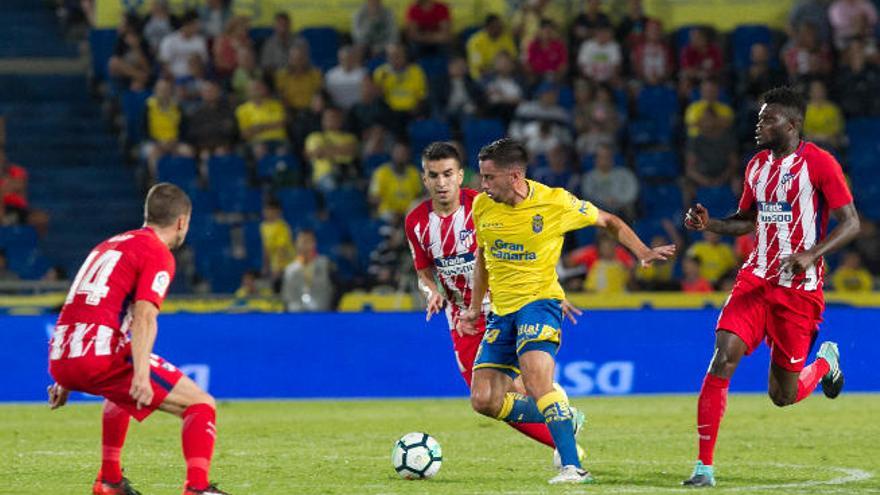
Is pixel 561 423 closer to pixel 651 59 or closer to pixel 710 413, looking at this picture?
pixel 710 413

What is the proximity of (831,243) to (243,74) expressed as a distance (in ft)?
44.1

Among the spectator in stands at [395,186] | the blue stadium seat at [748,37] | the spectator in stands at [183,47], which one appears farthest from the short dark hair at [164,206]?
the blue stadium seat at [748,37]

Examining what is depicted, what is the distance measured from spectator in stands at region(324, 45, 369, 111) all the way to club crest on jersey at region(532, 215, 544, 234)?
12142 millimetres

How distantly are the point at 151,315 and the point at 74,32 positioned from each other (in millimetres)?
15975

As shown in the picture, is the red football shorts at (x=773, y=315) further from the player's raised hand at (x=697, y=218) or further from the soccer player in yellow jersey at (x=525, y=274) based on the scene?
the soccer player in yellow jersey at (x=525, y=274)

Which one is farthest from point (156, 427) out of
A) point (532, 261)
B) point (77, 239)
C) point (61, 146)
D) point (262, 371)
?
point (61, 146)

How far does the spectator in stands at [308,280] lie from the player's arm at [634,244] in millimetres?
8294

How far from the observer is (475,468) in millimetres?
10195

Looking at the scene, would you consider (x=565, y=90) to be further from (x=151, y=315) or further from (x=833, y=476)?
(x=151, y=315)

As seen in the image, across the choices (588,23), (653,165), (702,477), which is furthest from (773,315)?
(588,23)

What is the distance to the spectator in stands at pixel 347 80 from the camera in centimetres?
2117

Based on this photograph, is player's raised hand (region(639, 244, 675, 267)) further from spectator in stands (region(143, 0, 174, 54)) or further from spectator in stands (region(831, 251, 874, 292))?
spectator in stands (region(143, 0, 174, 54))

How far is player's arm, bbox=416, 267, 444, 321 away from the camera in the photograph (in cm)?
1012

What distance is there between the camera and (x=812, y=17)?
2264 cm
